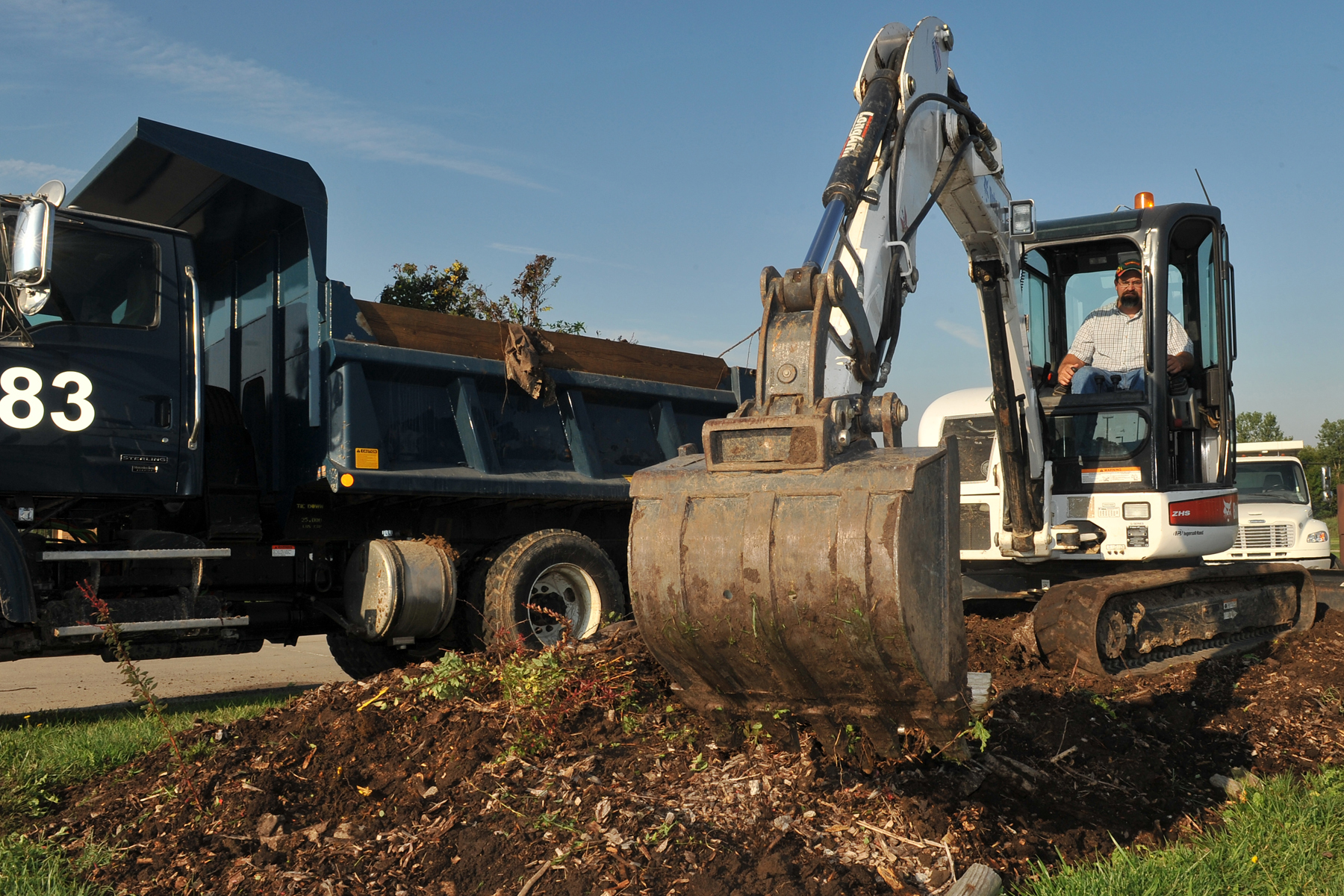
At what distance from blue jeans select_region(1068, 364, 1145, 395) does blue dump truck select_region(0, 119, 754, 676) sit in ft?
9.32

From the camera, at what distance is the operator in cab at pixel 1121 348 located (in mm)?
7277

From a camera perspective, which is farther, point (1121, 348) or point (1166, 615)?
point (1121, 348)

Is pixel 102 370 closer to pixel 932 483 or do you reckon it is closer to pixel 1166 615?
pixel 932 483

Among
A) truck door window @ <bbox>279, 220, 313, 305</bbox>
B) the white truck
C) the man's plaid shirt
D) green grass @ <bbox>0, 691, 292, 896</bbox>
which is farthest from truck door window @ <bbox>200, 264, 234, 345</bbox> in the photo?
the white truck

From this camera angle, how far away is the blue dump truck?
5.98 meters

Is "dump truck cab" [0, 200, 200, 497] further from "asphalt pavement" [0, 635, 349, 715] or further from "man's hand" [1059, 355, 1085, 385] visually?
"man's hand" [1059, 355, 1085, 385]

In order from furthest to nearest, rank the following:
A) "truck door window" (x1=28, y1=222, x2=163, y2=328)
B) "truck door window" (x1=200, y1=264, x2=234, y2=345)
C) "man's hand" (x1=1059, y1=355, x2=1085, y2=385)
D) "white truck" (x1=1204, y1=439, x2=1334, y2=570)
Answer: "white truck" (x1=1204, y1=439, x2=1334, y2=570)
"truck door window" (x1=200, y1=264, x2=234, y2=345)
"man's hand" (x1=1059, y1=355, x2=1085, y2=385)
"truck door window" (x1=28, y1=222, x2=163, y2=328)

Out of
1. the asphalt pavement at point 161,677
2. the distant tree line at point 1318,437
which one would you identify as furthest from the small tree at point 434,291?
the distant tree line at point 1318,437

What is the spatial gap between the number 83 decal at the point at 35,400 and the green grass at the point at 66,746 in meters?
1.65

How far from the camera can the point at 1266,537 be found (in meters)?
12.7

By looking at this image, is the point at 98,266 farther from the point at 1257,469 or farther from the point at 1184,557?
the point at 1257,469

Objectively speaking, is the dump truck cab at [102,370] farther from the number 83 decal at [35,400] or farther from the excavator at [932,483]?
the excavator at [932,483]

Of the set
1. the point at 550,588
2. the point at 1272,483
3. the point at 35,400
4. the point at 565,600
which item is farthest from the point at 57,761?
the point at 1272,483

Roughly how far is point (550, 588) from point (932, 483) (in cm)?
473
